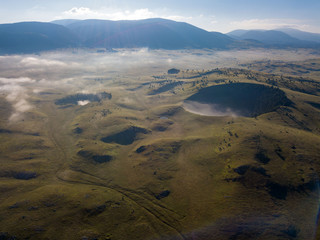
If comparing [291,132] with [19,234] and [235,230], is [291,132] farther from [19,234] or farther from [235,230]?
[19,234]

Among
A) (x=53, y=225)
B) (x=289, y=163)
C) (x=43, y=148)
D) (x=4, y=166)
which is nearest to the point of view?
(x=53, y=225)

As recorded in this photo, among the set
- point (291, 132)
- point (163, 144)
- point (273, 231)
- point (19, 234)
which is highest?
point (291, 132)

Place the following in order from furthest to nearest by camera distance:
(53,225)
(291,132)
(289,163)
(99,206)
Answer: (291,132)
(289,163)
(99,206)
(53,225)

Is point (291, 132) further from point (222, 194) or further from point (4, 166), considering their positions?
point (4, 166)

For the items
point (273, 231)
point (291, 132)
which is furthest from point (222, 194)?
point (291, 132)

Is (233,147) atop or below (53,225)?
atop

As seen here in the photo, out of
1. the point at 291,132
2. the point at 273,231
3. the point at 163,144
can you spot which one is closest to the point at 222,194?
the point at 273,231

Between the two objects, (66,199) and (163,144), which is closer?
(66,199)

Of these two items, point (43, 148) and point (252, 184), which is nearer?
point (252, 184)

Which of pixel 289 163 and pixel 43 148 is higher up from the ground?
pixel 289 163
